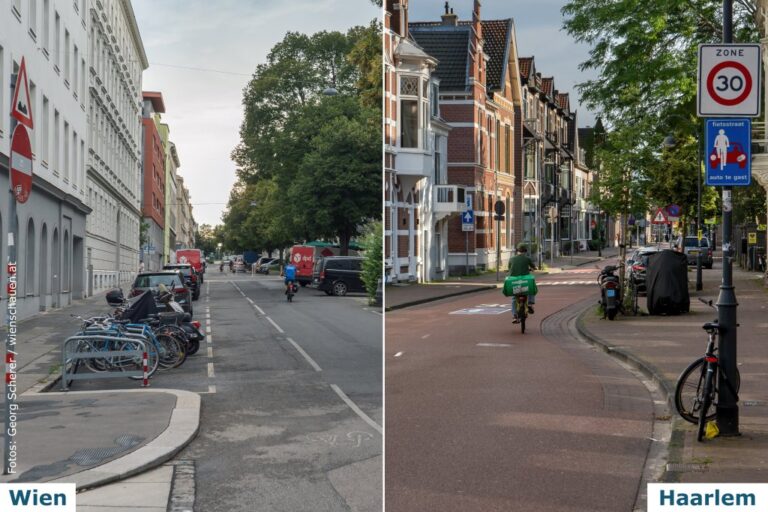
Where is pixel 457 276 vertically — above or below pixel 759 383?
above

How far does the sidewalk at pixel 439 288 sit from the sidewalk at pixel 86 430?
144 centimetres

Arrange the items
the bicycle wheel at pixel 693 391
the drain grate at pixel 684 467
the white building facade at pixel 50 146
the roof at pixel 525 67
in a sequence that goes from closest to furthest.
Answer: the white building facade at pixel 50 146 < the drain grate at pixel 684 467 < the bicycle wheel at pixel 693 391 < the roof at pixel 525 67

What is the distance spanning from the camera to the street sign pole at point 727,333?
8633mm

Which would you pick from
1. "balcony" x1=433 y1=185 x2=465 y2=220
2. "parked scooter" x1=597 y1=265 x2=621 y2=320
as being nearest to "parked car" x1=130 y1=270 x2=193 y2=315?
"balcony" x1=433 y1=185 x2=465 y2=220

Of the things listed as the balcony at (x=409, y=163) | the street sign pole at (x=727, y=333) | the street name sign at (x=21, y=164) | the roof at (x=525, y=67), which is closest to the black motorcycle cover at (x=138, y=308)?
the balcony at (x=409, y=163)

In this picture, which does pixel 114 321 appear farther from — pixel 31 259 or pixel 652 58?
pixel 652 58

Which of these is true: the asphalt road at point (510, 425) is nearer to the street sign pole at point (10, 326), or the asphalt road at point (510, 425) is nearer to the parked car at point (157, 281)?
the parked car at point (157, 281)

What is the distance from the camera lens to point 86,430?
4.66m

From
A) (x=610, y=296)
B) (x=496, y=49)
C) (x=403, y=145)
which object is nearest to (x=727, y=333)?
(x=403, y=145)

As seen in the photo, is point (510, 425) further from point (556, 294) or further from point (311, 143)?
point (556, 294)

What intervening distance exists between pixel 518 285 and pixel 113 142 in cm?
1308

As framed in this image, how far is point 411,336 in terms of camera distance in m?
18.3

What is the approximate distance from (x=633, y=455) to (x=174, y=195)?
437 cm

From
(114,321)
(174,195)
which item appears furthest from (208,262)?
(174,195)
